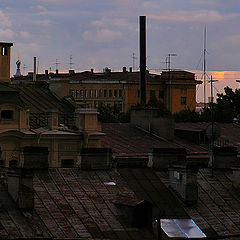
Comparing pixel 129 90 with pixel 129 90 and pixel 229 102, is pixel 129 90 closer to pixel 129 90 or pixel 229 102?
pixel 129 90

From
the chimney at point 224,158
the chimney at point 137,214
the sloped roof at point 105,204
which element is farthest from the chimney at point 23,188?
the chimney at point 224,158

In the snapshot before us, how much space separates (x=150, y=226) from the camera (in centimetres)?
2555

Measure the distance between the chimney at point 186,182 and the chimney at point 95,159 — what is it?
223 centimetres

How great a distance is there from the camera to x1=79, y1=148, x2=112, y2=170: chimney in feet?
96.1

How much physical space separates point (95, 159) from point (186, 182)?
3.17 metres

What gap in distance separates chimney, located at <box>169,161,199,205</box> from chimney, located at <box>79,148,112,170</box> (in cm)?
223

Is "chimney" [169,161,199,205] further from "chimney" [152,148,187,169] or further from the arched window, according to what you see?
the arched window

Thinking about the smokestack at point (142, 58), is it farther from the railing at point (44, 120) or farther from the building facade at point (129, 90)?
the building facade at point (129, 90)

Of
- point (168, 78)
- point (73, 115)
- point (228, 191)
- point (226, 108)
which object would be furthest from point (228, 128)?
point (168, 78)

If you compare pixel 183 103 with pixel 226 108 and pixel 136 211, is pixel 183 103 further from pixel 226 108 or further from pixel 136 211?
pixel 136 211

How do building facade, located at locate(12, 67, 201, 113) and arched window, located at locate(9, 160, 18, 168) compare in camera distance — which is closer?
arched window, located at locate(9, 160, 18, 168)

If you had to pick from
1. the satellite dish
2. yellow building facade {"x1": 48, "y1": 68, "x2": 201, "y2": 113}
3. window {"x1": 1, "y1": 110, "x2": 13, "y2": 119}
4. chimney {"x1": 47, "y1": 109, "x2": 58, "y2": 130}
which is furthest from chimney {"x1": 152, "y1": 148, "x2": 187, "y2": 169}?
yellow building facade {"x1": 48, "y1": 68, "x2": 201, "y2": 113}

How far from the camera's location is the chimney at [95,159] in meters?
29.3

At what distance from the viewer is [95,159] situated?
2941 centimetres
